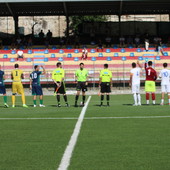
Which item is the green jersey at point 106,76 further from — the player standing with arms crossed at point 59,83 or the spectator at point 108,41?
the spectator at point 108,41

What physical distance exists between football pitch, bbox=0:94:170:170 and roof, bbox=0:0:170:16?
31946mm

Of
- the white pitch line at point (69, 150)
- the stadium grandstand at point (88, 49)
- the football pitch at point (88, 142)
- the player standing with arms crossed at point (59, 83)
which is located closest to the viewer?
the white pitch line at point (69, 150)

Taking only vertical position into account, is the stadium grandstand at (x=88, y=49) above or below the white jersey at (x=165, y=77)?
above

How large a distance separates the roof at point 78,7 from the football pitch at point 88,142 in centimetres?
3195

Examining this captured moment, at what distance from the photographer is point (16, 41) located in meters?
53.6

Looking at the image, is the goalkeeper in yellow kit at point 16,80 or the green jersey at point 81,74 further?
the goalkeeper in yellow kit at point 16,80

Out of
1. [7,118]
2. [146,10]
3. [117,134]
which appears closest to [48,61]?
[146,10]

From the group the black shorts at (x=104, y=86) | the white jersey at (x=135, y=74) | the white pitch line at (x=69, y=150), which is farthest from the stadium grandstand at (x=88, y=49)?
the white pitch line at (x=69, y=150)

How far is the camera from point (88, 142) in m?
10.6

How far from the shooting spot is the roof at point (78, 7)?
48188 mm

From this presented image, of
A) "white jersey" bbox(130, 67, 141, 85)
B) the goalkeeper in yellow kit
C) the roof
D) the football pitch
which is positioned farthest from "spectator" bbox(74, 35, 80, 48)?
the football pitch

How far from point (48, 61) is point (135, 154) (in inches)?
1405

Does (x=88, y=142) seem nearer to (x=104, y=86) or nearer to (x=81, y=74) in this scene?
(x=81, y=74)

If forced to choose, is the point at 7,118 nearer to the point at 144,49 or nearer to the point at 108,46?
the point at 144,49
